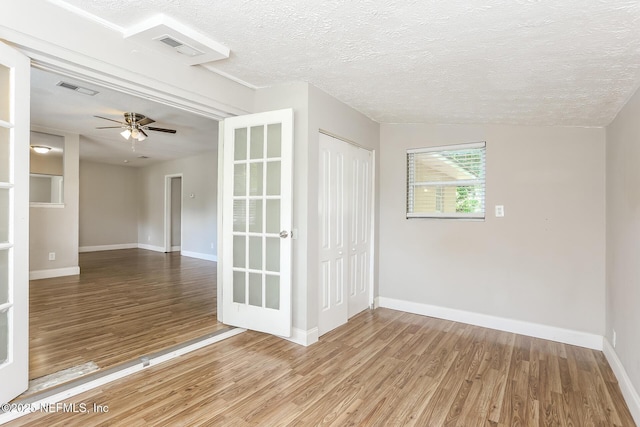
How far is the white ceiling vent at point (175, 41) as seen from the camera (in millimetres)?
2062

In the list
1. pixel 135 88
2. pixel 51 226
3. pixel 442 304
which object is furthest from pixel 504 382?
pixel 51 226

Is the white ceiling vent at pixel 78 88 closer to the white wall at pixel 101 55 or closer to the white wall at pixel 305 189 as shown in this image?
the white wall at pixel 101 55

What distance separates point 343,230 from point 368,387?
1.67 metres

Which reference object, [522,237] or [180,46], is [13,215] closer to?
[180,46]

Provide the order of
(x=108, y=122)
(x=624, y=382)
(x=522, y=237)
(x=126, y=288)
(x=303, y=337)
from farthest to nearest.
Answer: (x=108, y=122), (x=126, y=288), (x=522, y=237), (x=303, y=337), (x=624, y=382)

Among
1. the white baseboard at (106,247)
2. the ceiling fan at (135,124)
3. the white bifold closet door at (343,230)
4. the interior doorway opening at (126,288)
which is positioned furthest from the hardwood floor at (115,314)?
the white baseboard at (106,247)

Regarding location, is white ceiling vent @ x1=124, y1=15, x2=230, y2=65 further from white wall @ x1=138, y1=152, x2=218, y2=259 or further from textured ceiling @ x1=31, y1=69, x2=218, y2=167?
white wall @ x1=138, y1=152, x2=218, y2=259

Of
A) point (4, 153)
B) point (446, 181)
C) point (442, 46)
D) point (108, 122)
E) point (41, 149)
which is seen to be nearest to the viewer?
point (4, 153)

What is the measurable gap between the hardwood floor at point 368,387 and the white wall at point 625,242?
0.28 metres

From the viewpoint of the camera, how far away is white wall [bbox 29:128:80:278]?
5613mm

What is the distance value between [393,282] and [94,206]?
879cm

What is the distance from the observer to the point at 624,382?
7.61 ft

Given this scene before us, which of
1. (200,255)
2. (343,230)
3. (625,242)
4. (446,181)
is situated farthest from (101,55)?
(200,255)

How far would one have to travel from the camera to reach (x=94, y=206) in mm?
9227
